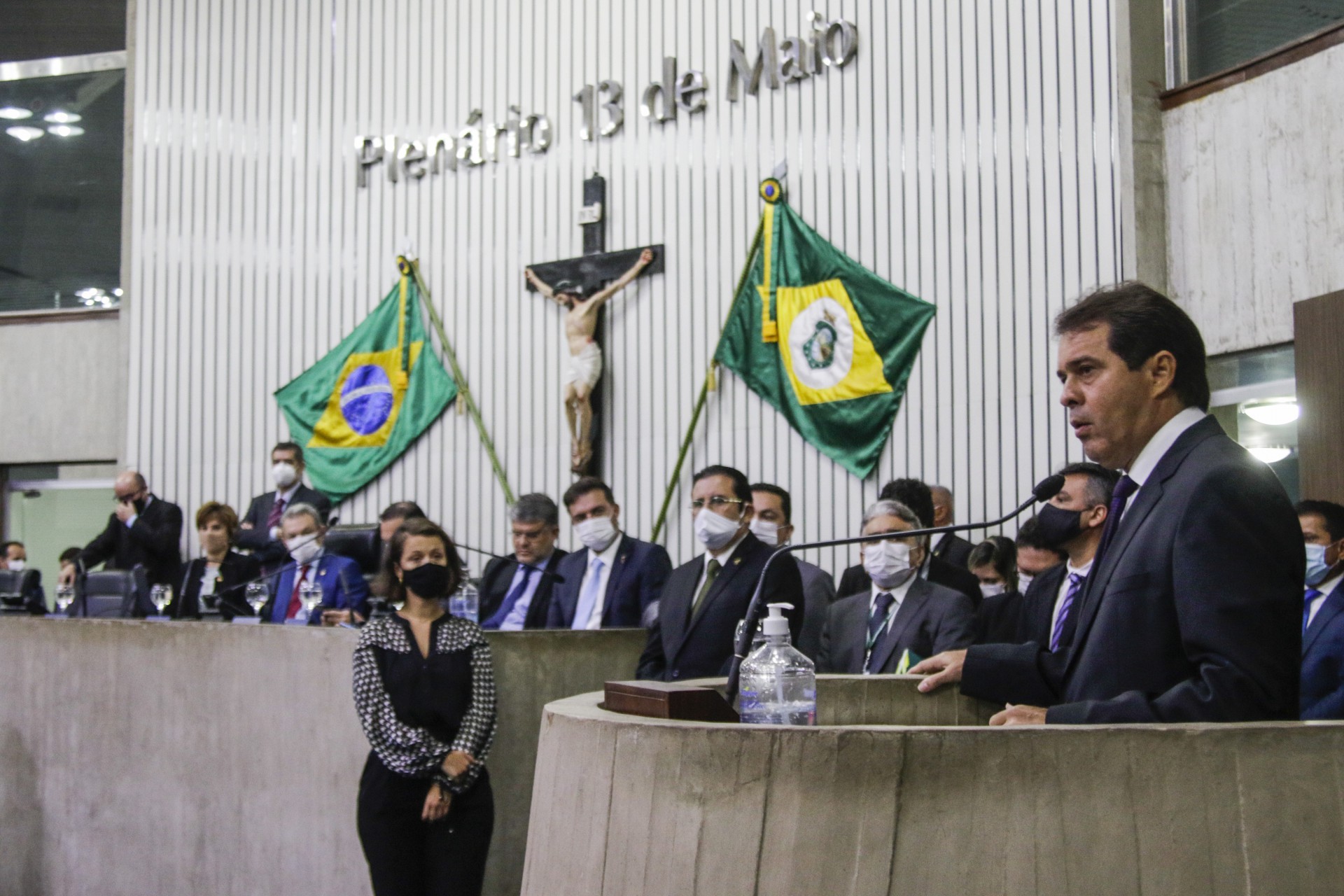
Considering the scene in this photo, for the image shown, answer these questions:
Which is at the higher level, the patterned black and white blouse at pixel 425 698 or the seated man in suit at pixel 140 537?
the seated man in suit at pixel 140 537

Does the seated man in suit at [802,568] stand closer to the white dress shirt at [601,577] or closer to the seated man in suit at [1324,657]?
the white dress shirt at [601,577]

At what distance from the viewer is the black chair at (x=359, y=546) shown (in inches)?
214

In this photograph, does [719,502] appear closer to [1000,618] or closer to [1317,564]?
[1000,618]

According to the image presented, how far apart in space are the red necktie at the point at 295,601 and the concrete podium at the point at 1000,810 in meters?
4.20

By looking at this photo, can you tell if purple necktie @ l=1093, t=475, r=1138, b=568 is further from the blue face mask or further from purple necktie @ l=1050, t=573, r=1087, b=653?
the blue face mask

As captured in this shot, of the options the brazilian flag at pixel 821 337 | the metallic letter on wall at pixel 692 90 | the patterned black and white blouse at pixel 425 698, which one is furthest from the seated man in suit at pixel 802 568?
the metallic letter on wall at pixel 692 90

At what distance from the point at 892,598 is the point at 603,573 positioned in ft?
4.10

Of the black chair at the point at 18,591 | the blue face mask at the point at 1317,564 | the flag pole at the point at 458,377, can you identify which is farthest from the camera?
the flag pole at the point at 458,377

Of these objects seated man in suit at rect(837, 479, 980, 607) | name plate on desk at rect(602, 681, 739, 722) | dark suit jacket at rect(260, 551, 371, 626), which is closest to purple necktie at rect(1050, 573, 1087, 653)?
seated man in suit at rect(837, 479, 980, 607)

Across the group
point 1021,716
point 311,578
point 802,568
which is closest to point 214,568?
point 311,578

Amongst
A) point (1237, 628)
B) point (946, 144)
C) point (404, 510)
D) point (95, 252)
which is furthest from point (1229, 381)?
point (95, 252)

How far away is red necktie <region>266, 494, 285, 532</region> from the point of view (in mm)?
8055

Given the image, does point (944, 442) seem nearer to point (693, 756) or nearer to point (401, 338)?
point (401, 338)

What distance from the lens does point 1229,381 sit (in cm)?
596
